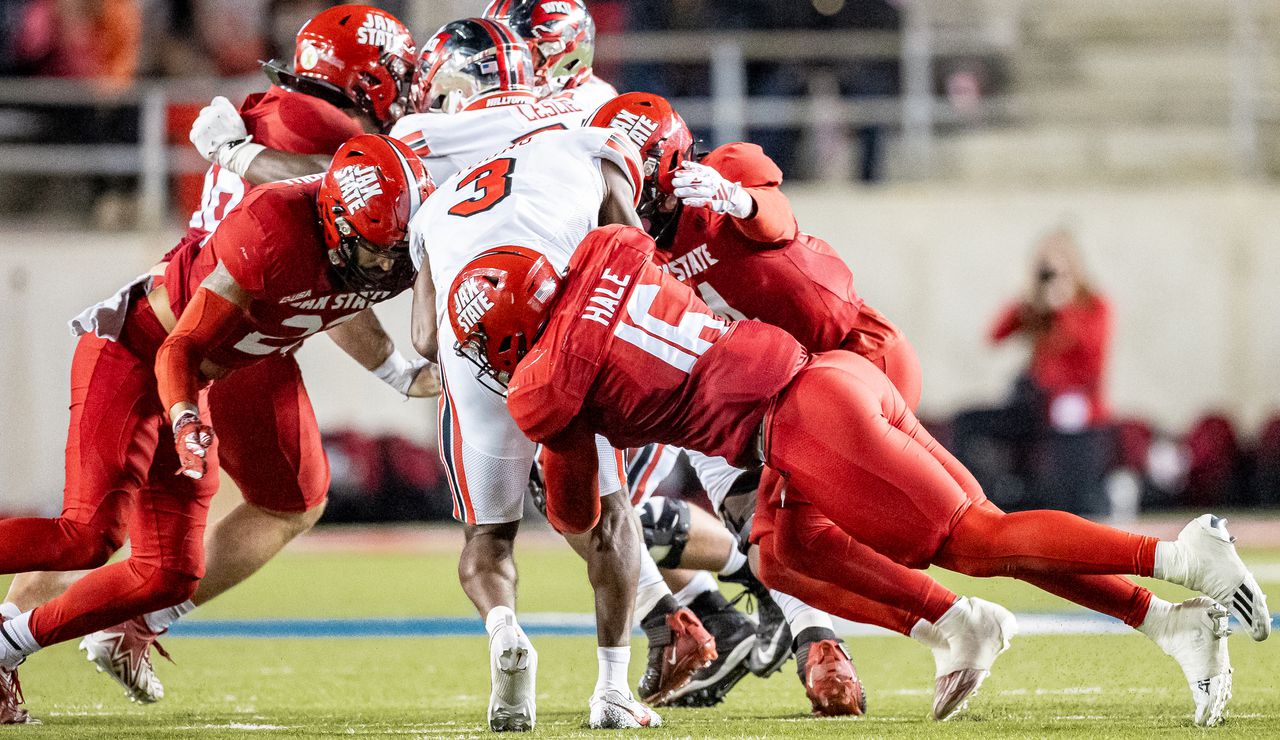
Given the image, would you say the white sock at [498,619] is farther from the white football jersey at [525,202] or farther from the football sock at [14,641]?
the football sock at [14,641]

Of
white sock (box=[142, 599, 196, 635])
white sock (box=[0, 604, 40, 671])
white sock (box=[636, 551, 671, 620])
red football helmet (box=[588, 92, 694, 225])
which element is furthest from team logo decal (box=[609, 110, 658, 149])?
white sock (box=[0, 604, 40, 671])

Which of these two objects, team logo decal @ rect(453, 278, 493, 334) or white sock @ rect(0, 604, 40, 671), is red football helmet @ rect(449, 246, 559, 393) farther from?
white sock @ rect(0, 604, 40, 671)

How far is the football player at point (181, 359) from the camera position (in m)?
4.34

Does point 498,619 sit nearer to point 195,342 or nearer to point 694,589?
point 195,342

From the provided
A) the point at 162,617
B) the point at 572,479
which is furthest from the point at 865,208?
the point at 572,479

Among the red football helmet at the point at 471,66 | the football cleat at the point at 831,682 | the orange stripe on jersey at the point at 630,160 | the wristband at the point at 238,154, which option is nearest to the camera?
the orange stripe on jersey at the point at 630,160

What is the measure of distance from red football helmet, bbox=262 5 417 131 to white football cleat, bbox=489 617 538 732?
71.6 inches

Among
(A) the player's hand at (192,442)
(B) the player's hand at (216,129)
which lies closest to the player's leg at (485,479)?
(A) the player's hand at (192,442)

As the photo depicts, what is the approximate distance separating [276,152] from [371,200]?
82cm

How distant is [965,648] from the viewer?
4215 mm

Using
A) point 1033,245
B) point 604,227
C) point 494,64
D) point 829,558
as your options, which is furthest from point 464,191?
point 1033,245

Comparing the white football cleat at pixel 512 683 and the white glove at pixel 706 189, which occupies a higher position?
the white glove at pixel 706 189

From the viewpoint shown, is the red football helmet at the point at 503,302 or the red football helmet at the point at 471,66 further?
the red football helmet at the point at 471,66

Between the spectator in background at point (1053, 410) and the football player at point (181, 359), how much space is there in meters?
6.45
